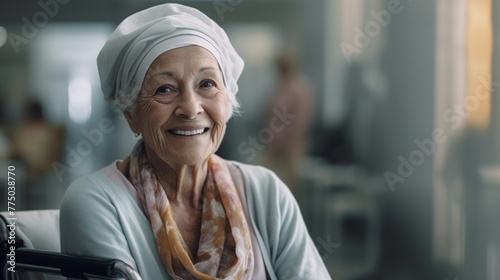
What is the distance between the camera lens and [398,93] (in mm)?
3654

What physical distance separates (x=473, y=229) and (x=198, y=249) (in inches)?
96.7

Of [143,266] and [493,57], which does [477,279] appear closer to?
[493,57]

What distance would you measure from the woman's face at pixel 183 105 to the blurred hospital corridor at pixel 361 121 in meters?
1.79

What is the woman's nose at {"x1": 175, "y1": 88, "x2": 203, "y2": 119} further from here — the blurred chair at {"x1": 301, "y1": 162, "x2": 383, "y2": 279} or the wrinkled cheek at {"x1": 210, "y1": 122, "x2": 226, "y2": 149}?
the blurred chair at {"x1": 301, "y1": 162, "x2": 383, "y2": 279}

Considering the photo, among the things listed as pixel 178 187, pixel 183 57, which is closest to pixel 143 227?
pixel 178 187

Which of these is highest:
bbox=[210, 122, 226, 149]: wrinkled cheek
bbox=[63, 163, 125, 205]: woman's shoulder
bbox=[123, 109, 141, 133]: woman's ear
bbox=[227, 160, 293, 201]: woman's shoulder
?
bbox=[123, 109, 141, 133]: woman's ear

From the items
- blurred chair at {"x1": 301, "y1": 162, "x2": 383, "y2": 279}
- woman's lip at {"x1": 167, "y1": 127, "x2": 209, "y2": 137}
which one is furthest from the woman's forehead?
blurred chair at {"x1": 301, "y1": 162, "x2": 383, "y2": 279}

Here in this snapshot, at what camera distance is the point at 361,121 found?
3.68m

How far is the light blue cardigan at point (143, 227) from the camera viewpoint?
135cm

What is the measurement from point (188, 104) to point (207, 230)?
267mm

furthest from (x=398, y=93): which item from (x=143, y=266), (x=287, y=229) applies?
A: (x=143, y=266)

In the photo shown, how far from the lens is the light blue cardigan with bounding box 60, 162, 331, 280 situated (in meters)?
1.35

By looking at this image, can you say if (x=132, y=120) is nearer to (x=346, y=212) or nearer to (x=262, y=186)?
(x=262, y=186)

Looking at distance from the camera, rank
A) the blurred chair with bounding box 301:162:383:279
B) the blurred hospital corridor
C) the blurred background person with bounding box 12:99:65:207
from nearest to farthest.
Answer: the blurred background person with bounding box 12:99:65:207 → the blurred hospital corridor → the blurred chair with bounding box 301:162:383:279
